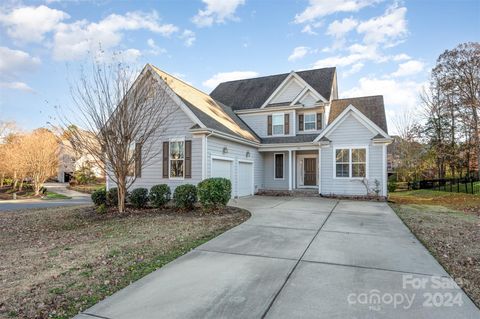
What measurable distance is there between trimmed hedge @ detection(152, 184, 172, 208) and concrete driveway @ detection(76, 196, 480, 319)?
5.83m

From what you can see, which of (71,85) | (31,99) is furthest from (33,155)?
(71,85)

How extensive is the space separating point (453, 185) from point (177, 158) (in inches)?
837

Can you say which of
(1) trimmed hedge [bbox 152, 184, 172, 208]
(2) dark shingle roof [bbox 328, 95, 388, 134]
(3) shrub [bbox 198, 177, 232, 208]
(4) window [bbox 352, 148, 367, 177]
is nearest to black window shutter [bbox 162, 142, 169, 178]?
(1) trimmed hedge [bbox 152, 184, 172, 208]

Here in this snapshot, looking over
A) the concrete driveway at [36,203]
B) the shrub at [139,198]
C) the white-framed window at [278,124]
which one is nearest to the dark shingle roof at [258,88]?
the white-framed window at [278,124]

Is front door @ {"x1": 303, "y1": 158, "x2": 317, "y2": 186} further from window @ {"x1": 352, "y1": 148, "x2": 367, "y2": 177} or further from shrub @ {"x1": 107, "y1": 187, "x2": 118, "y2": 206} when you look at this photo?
shrub @ {"x1": 107, "y1": 187, "x2": 118, "y2": 206}

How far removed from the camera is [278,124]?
1897 cm

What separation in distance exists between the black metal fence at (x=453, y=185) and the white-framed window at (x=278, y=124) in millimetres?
13207

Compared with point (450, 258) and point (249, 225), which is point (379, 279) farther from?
point (249, 225)

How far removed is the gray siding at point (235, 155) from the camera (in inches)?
507

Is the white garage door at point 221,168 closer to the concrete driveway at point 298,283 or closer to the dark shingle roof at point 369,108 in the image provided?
the concrete driveway at point 298,283

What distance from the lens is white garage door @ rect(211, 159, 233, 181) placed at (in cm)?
1323

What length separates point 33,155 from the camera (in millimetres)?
25172

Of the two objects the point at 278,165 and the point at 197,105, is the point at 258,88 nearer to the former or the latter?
the point at 278,165

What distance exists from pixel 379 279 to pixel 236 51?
14884mm
